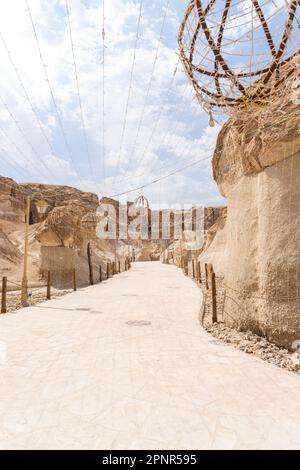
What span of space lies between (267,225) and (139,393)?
4865 mm

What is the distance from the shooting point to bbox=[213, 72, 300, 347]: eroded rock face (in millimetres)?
6441

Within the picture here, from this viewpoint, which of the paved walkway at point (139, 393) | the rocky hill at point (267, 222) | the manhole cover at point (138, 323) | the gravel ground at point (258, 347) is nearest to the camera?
the paved walkway at point (139, 393)

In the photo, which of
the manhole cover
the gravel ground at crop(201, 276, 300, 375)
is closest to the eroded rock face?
the gravel ground at crop(201, 276, 300, 375)

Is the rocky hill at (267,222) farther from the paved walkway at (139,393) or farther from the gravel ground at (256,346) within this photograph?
the paved walkway at (139,393)

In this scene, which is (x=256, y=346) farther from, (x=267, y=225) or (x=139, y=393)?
(x=139, y=393)

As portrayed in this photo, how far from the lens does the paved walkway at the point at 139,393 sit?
2896 mm

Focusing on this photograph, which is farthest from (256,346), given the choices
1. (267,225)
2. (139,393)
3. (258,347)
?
(139,393)

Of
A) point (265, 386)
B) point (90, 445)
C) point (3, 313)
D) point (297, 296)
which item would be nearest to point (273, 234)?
point (297, 296)

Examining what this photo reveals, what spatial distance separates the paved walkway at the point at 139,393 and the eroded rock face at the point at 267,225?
1.49 m

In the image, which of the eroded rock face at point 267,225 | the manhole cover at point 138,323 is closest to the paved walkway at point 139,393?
the manhole cover at point 138,323

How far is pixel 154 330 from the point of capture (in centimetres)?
735

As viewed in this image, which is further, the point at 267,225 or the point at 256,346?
the point at 267,225

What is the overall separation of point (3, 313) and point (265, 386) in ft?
29.2

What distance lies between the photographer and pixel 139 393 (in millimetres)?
3869
